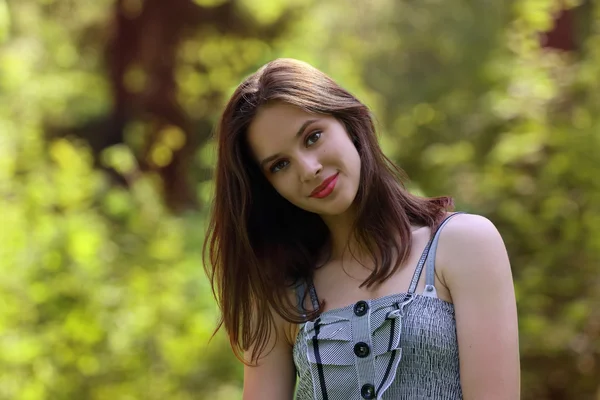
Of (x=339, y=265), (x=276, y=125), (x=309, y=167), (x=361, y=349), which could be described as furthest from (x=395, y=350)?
(x=276, y=125)

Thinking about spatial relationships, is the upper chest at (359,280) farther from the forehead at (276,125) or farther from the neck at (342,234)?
the forehead at (276,125)

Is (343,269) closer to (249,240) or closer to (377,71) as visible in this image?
(249,240)

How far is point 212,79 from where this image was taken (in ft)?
22.6

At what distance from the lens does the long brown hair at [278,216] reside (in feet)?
5.99

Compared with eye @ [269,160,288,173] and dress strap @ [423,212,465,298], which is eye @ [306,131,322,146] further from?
dress strap @ [423,212,465,298]

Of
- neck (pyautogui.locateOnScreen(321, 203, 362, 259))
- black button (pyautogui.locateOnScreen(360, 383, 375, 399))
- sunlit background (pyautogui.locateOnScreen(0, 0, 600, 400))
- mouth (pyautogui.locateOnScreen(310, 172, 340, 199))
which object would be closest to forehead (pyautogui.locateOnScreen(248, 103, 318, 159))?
mouth (pyautogui.locateOnScreen(310, 172, 340, 199))

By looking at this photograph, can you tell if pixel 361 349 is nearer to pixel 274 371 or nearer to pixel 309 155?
pixel 274 371

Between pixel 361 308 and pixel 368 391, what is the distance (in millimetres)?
169

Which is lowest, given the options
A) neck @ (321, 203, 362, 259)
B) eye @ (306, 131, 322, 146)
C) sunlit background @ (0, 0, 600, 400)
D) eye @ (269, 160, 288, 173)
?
sunlit background @ (0, 0, 600, 400)

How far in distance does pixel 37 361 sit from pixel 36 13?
357cm

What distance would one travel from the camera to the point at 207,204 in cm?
415

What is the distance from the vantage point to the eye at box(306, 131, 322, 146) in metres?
1.81

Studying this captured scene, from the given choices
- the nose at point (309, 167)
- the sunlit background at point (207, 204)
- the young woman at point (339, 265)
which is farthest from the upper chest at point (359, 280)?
the sunlit background at point (207, 204)

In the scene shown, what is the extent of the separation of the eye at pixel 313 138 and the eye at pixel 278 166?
7cm
